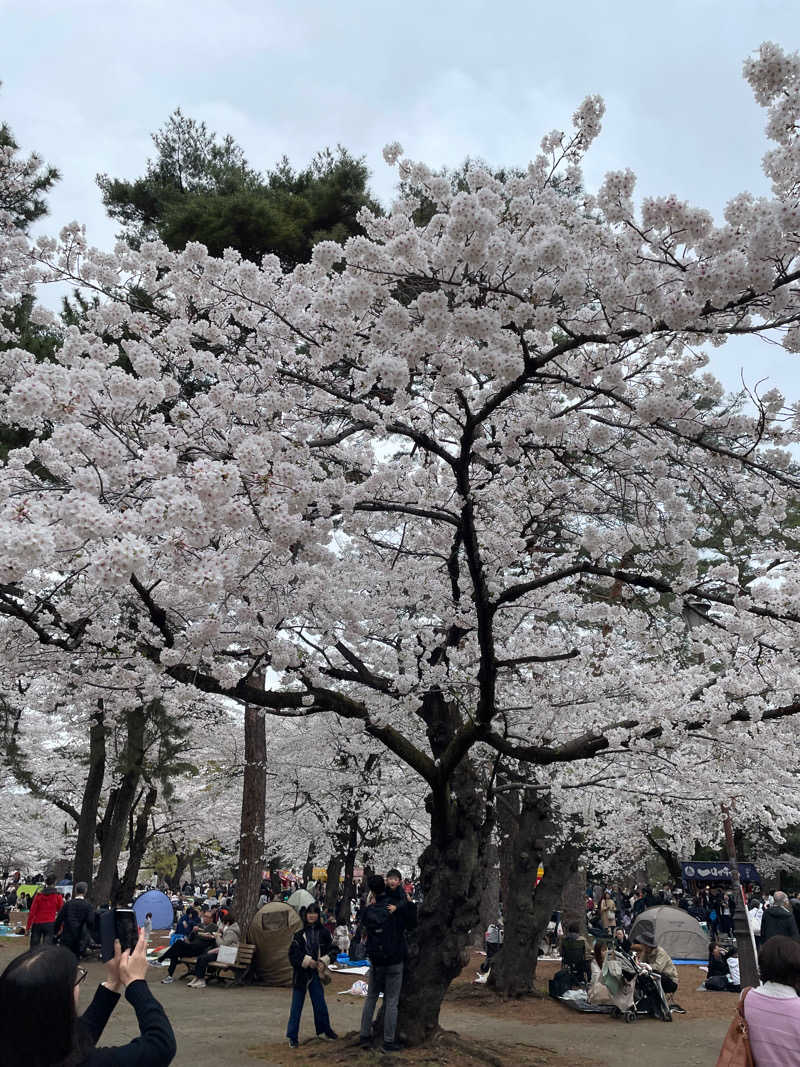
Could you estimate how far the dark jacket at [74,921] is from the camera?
9.01m

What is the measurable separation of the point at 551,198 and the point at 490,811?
18.6 feet

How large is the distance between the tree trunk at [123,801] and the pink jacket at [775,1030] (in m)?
13.0

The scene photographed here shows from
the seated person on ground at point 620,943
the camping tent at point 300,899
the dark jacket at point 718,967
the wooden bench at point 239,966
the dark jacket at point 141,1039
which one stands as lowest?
the wooden bench at point 239,966

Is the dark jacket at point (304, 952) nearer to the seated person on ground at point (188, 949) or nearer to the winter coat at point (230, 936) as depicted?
the winter coat at point (230, 936)

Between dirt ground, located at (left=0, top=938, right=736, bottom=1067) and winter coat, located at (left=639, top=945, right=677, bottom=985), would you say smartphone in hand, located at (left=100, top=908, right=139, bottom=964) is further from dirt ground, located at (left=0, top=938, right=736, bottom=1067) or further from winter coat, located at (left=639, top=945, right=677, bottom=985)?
winter coat, located at (left=639, top=945, right=677, bottom=985)

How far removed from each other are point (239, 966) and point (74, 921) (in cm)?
386

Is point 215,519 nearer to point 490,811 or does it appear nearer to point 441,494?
point 441,494

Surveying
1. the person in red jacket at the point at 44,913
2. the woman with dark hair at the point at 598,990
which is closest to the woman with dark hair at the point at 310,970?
the woman with dark hair at the point at 598,990

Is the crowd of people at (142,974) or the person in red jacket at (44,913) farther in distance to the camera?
the person in red jacket at (44,913)

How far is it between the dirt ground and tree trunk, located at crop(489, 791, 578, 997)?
339 millimetres

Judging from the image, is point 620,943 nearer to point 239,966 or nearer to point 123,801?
point 239,966

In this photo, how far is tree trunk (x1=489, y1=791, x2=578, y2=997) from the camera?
36.8 feet

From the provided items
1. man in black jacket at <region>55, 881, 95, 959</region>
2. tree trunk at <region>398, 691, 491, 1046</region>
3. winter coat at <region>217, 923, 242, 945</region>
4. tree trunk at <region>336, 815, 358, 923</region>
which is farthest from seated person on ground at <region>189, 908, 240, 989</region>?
tree trunk at <region>336, 815, 358, 923</region>

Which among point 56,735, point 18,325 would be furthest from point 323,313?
point 56,735
